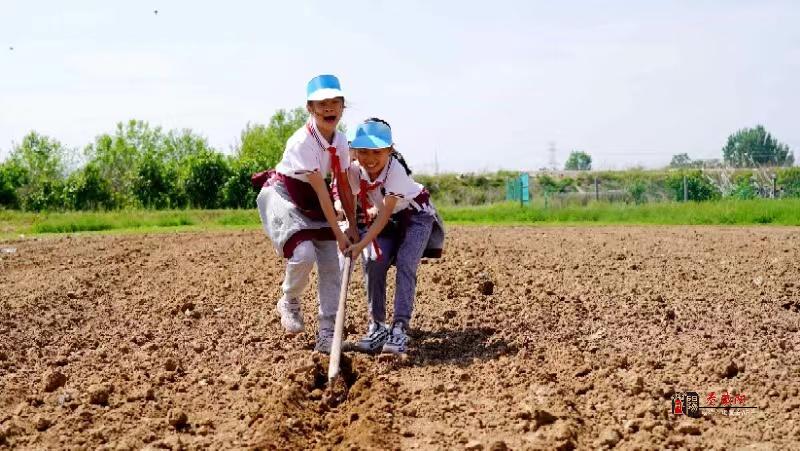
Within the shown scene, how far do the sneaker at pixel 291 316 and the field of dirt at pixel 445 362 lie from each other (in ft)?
0.34

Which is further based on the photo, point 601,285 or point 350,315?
point 601,285

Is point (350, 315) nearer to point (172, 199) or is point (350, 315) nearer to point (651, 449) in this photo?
point (651, 449)

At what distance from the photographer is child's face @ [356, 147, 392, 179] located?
16.0 feet

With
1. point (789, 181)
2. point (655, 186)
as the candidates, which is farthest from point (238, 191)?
point (789, 181)

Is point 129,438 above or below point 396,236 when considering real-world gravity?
below

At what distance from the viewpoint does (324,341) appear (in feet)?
16.7

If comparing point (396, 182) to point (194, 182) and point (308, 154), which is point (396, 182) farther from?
point (194, 182)

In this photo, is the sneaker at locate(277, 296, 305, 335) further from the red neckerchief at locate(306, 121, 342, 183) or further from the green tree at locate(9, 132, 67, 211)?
the green tree at locate(9, 132, 67, 211)

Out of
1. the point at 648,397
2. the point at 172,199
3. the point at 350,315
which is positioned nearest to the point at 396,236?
the point at 350,315

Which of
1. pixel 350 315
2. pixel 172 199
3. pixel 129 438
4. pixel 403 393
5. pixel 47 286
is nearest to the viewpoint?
pixel 129 438

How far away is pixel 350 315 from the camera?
614 cm

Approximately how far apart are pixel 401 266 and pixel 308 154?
32.4 inches

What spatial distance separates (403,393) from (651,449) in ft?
4.21

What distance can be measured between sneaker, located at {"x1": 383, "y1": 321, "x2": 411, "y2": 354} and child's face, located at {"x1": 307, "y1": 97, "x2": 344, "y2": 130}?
1.13 metres
